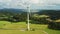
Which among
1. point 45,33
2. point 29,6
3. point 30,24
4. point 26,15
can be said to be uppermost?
point 29,6

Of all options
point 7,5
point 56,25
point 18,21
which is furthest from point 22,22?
point 56,25

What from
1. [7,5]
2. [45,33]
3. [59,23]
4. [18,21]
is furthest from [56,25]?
[7,5]

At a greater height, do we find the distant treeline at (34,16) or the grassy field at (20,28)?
the distant treeline at (34,16)

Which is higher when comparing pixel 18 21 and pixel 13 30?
pixel 18 21

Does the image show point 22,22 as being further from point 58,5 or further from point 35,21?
point 58,5

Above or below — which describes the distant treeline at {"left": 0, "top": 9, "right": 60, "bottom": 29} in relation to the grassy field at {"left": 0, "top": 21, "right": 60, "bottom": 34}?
above

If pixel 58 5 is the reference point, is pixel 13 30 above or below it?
below

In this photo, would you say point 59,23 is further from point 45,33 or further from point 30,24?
point 30,24

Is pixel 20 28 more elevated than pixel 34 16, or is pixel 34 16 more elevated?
pixel 34 16
